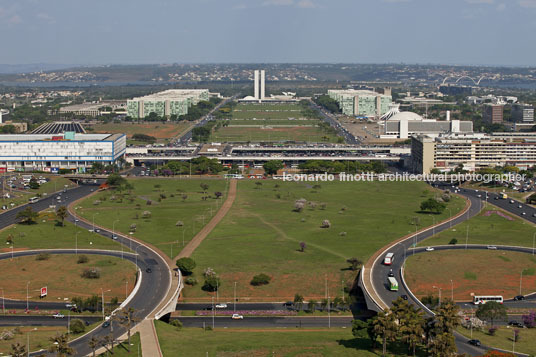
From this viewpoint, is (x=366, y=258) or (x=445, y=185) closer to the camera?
(x=366, y=258)

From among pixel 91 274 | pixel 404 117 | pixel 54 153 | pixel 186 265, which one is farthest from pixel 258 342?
pixel 404 117

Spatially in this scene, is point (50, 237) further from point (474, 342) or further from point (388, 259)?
point (474, 342)

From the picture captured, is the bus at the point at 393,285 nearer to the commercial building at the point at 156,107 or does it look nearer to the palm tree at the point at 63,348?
the palm tree at the point at 63,348

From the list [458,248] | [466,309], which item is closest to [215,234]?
[458,248]

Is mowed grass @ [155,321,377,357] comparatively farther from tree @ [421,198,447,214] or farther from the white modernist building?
the white modernist building

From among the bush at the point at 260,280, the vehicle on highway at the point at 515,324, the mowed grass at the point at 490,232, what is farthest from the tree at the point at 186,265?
the vehicle on highway at the point at 515,324

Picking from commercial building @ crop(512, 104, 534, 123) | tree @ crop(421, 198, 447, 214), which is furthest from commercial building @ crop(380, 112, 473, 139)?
tree @ crop(421, 198, 447, 214)

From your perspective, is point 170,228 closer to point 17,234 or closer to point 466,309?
point 17,234
